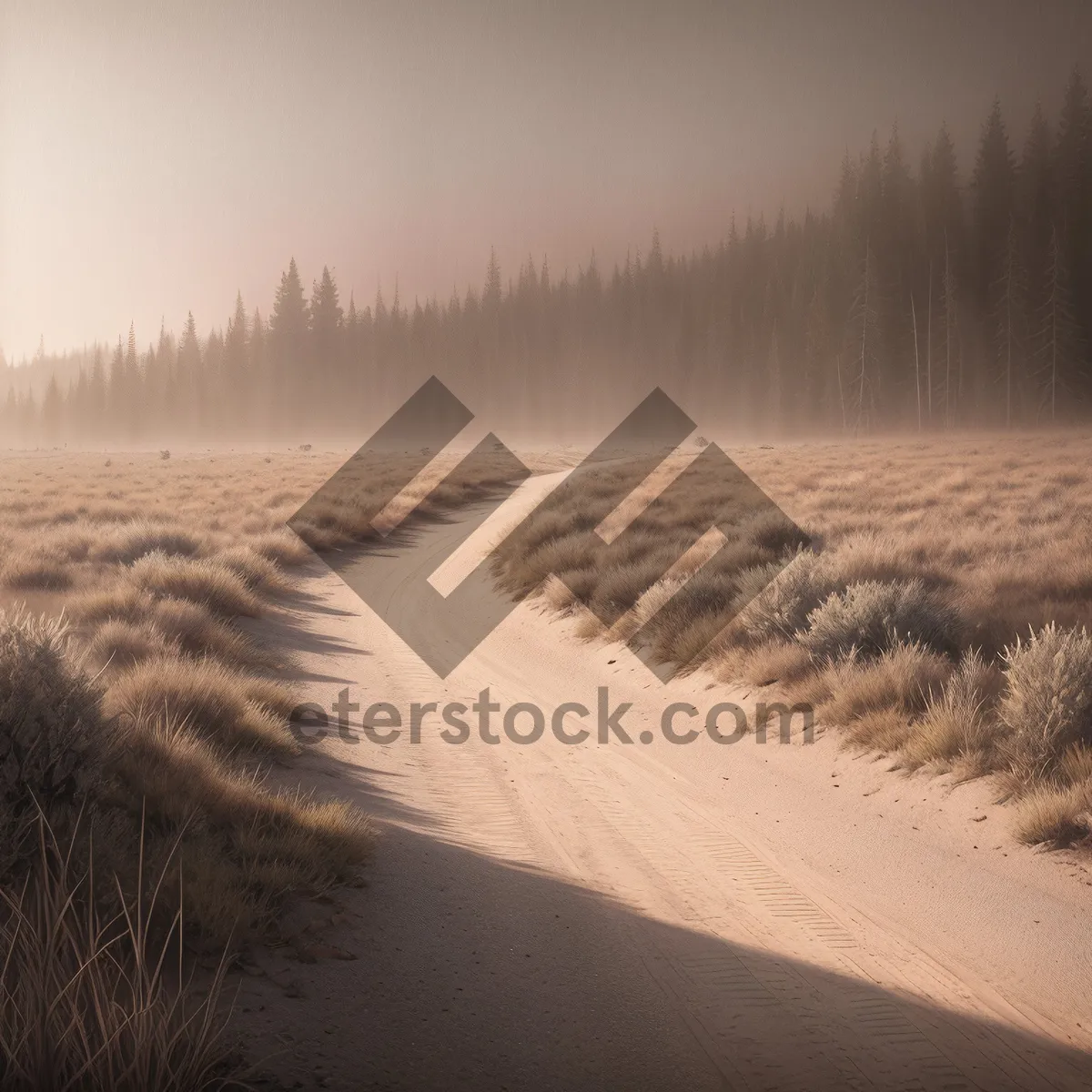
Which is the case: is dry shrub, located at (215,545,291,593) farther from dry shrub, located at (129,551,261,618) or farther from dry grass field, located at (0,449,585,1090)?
dry grass field, located at (0,449,585,1090)

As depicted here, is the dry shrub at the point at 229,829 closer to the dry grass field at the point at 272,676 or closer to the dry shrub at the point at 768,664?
the dry grass field at the point at 272,676

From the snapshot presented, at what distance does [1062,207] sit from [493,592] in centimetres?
6064

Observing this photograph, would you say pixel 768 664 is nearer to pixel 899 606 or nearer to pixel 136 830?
pixel 899 606

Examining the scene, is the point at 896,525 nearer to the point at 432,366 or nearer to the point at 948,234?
the point at 948,234

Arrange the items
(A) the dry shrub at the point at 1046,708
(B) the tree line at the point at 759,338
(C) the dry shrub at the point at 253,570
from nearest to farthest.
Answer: (A) the dry shrub at the point at 1046,708 < (C) the dry shrub at the point at 253,570 < (B) the tree line at the point at 759,338

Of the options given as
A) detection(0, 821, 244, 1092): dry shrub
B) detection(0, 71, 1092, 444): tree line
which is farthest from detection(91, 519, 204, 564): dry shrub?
detection(0, 71, 1092, 444): tree line

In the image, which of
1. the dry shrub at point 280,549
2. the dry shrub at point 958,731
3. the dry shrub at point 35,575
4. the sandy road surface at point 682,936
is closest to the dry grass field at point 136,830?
the sandy road surface at point 682,936

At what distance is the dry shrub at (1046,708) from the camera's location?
19.7ft

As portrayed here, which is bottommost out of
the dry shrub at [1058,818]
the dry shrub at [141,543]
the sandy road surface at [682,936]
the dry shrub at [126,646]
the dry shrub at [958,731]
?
the sandy road surface at [682,936]

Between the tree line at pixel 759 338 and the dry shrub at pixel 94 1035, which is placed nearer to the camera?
the dry shrub at pixel 94 1035

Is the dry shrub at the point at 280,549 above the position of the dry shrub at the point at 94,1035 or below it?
above

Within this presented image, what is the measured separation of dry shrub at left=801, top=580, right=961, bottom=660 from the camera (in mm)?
8867

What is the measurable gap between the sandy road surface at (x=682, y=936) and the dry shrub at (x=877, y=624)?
1670mm

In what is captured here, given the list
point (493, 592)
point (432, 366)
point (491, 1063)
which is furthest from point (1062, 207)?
point (432, 366)
